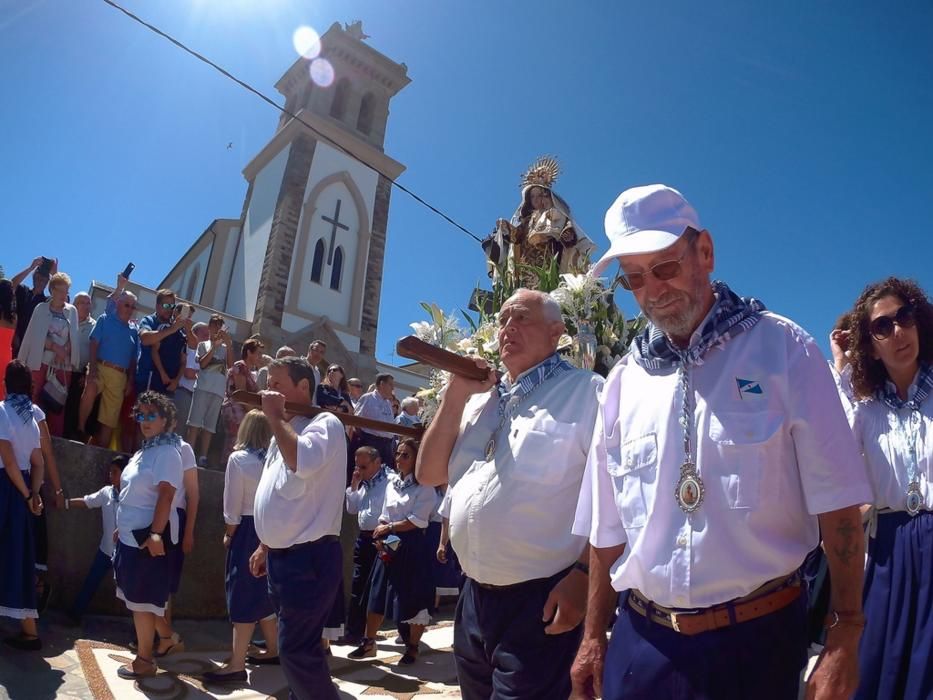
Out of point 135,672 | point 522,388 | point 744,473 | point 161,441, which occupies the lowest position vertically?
point 135,672

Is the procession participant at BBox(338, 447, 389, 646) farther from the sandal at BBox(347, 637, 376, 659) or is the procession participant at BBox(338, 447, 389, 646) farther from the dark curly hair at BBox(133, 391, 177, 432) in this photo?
the dark curly hair at BBox(133, 391, 177, 432)

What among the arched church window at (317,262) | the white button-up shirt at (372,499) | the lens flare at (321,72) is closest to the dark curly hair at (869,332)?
the white button-up shirt at (372,499)

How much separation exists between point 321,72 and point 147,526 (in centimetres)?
2739

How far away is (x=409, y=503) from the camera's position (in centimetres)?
675

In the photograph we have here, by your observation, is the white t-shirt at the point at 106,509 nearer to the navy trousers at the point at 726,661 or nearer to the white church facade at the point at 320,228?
the navy trousers at the point at 726,661

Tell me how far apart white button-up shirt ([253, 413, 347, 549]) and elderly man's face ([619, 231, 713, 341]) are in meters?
2.45

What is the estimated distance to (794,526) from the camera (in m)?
1.70

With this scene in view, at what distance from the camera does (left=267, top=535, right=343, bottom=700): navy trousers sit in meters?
3.59

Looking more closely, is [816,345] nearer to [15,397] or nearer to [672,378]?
[672,378]

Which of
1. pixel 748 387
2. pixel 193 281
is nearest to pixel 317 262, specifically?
pixel 193 281

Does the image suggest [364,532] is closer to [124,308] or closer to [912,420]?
[124,308]

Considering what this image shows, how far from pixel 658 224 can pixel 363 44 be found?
30660 millimetres

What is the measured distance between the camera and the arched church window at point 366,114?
2947 cm

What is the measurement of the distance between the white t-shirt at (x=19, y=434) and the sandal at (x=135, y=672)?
1.67m
